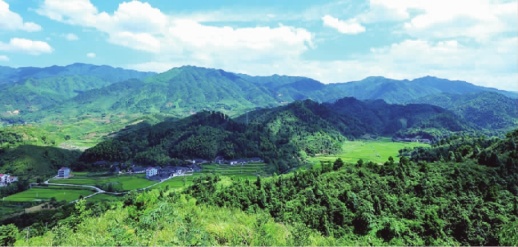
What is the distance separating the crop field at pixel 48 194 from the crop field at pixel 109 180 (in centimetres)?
532

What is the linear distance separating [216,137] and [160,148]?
19398mm

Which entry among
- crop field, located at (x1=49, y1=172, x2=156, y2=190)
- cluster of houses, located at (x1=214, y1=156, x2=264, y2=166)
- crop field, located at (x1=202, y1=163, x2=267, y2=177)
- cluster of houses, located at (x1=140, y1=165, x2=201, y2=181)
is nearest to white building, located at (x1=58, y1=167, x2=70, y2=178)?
crop field, located at (x1=49, y1=172, x2=156, y2=190)

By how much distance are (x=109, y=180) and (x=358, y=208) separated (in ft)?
219

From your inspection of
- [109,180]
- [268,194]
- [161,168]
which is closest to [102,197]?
[109,180]

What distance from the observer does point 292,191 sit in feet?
136

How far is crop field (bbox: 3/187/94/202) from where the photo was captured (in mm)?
67062

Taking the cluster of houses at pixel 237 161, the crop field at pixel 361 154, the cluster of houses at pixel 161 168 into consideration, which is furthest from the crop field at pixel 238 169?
the crop field at pixel 361 154

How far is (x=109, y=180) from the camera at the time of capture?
80.6 metres

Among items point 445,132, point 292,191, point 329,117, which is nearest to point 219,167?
point 292,191

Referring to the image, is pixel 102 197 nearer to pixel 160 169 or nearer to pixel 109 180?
pixel 109 180

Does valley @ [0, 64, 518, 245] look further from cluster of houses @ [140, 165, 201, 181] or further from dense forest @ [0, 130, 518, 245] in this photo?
cluster of houses @ [140, 165, 201, 181]

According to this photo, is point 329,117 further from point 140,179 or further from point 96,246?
point 96,246

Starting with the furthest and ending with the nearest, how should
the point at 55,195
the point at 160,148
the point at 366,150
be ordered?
the point at 366,150, the point at 160,148, the point at 55,195

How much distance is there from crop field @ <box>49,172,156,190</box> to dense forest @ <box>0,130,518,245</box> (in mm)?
31723
